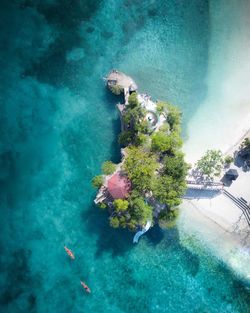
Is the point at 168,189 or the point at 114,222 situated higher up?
the point at 168,189

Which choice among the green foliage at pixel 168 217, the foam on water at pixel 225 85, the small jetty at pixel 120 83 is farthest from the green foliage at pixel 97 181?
the foam on water at pixel 225 85

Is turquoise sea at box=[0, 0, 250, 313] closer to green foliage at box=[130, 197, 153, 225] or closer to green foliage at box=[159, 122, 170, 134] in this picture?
green foliage at box=[130, 197, 153, 225]

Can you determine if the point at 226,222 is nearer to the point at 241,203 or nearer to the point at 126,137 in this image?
the point at 241,203

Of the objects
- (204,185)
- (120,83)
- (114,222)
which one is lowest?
(114,222)

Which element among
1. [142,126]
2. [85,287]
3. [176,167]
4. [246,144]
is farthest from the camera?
[85,287]

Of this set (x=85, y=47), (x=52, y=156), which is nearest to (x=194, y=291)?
(x=52, y=156)

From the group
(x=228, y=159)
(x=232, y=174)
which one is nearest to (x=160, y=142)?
(x=228, y=159)

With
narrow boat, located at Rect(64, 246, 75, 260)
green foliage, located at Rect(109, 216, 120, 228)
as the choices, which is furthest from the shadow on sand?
narrow boat, located at Rect(64, 246, 75, 260)
